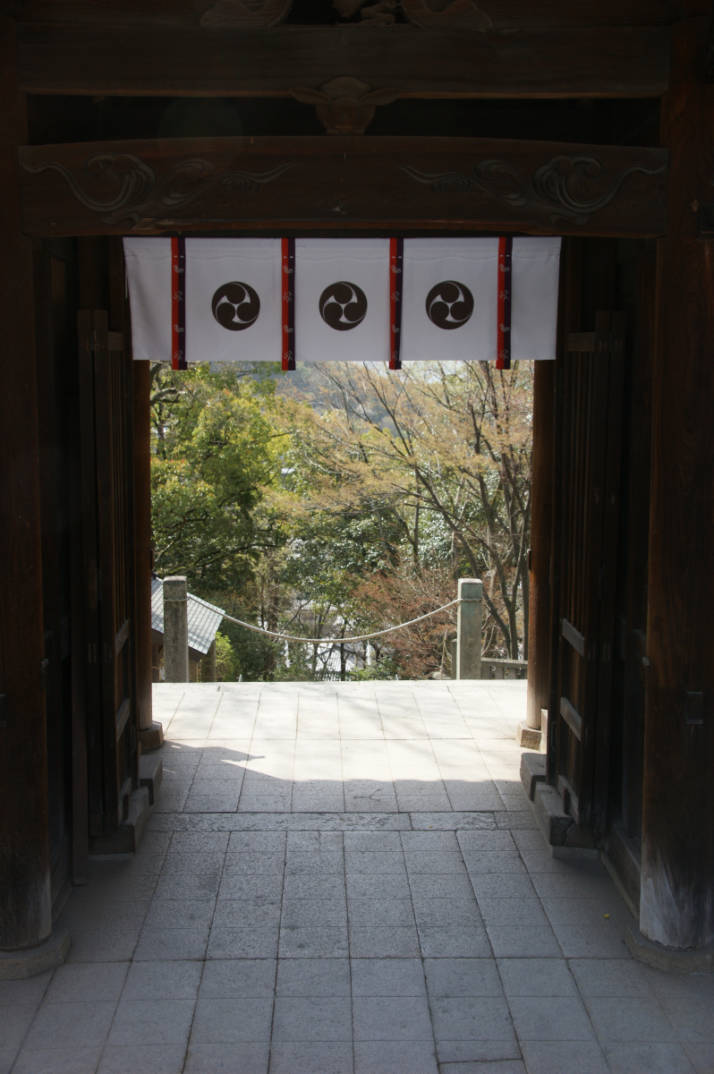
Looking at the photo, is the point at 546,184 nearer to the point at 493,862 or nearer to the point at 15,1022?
the point at 493,862

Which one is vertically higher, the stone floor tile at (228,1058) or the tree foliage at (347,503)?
the tree foliage at (347,503)

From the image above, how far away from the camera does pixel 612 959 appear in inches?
158

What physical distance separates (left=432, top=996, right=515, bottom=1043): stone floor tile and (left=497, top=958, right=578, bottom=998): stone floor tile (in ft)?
0.40

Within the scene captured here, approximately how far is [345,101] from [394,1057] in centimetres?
349

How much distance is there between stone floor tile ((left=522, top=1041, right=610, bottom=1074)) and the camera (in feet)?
10.9

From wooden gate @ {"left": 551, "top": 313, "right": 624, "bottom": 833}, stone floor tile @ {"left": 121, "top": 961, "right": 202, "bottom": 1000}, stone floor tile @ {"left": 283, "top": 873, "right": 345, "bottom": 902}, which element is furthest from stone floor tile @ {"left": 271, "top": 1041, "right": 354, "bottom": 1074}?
wooden gate @ {"left": 551, "top": 313, "right": 624, "bottom": 833}

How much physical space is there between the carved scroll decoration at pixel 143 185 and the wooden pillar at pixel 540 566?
321 cm

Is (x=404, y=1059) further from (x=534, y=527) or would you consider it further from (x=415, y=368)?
(x=415, y=368)

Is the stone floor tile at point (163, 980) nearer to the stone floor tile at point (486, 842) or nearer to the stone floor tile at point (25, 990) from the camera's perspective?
the stone floor tile at point (25, 990)

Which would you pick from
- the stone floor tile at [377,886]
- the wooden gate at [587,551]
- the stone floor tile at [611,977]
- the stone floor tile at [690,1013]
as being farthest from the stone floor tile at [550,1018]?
the wooden gate at [587,551]

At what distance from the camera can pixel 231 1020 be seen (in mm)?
3582

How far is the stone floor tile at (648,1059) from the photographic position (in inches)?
130

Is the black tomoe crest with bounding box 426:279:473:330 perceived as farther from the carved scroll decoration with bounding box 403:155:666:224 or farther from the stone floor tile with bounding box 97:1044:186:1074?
the stone floor tile with bounding box 97:1044:186:1074

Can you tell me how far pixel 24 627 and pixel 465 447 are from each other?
443 inches
